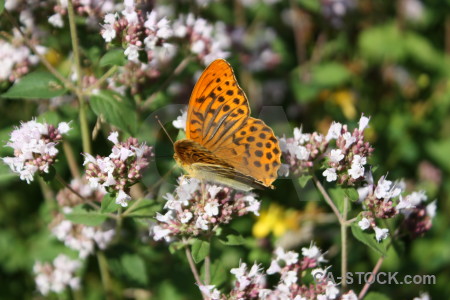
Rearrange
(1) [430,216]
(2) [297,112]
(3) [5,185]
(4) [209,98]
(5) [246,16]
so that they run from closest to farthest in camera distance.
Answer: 1. (4) [209,98]
2. (1) [430,216]
3. (3) [5,185]
4. (2) [297,112]
5. (5) [246,16]

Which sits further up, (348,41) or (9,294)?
(348,41)

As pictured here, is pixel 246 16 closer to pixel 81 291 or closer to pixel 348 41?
pixel 348 41

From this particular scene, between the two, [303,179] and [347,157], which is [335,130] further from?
[303,179]

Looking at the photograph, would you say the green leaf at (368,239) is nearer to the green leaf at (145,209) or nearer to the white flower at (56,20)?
the green leaf at (145,209)

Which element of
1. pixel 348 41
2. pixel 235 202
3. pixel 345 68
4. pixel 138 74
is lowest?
pixel 235 202

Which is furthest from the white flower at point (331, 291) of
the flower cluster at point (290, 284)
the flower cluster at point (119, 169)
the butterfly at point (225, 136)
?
the flower cluster at point (119, 169)

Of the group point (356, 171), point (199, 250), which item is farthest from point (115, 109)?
point (356, 171)


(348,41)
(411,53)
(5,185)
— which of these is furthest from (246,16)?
(5,185)

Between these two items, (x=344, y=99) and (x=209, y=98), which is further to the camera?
(x=344, y=99)
